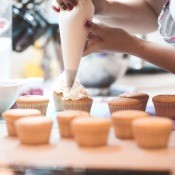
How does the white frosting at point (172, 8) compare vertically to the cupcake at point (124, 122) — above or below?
above

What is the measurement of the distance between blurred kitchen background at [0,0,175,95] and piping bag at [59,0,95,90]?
332mm

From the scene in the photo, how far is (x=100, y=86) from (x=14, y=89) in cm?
113

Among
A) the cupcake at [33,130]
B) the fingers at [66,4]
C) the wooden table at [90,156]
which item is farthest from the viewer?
the fingers at [66,4]

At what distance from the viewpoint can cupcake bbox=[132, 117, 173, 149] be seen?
0.81m

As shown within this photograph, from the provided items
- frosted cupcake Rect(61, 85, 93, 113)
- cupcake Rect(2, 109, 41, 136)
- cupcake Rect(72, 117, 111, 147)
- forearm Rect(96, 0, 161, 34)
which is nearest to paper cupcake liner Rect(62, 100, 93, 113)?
frosted cupcake Rect(61, 85, 93, 113)

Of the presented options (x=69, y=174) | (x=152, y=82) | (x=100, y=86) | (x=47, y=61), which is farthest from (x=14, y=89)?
(x=152, y=82)

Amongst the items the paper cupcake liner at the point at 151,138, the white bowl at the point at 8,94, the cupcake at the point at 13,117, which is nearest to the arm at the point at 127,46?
the white bowl at the point at 8,94

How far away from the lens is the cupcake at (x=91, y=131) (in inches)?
33.1

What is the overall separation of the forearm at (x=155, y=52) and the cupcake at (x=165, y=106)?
0.51ft

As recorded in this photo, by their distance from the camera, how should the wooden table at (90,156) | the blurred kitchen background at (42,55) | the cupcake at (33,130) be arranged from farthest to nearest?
the blurred kitchen background at (42,55)
the cupcake at (33,130)
the wooden table at (90,156)

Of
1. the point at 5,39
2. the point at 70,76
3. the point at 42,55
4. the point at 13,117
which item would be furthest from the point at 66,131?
the point at 42,55

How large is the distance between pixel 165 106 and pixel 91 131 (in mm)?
356

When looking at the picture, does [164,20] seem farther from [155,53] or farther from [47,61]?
[47,61]

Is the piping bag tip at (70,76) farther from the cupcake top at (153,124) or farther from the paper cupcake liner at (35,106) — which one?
the cupcake top at (153,124)
